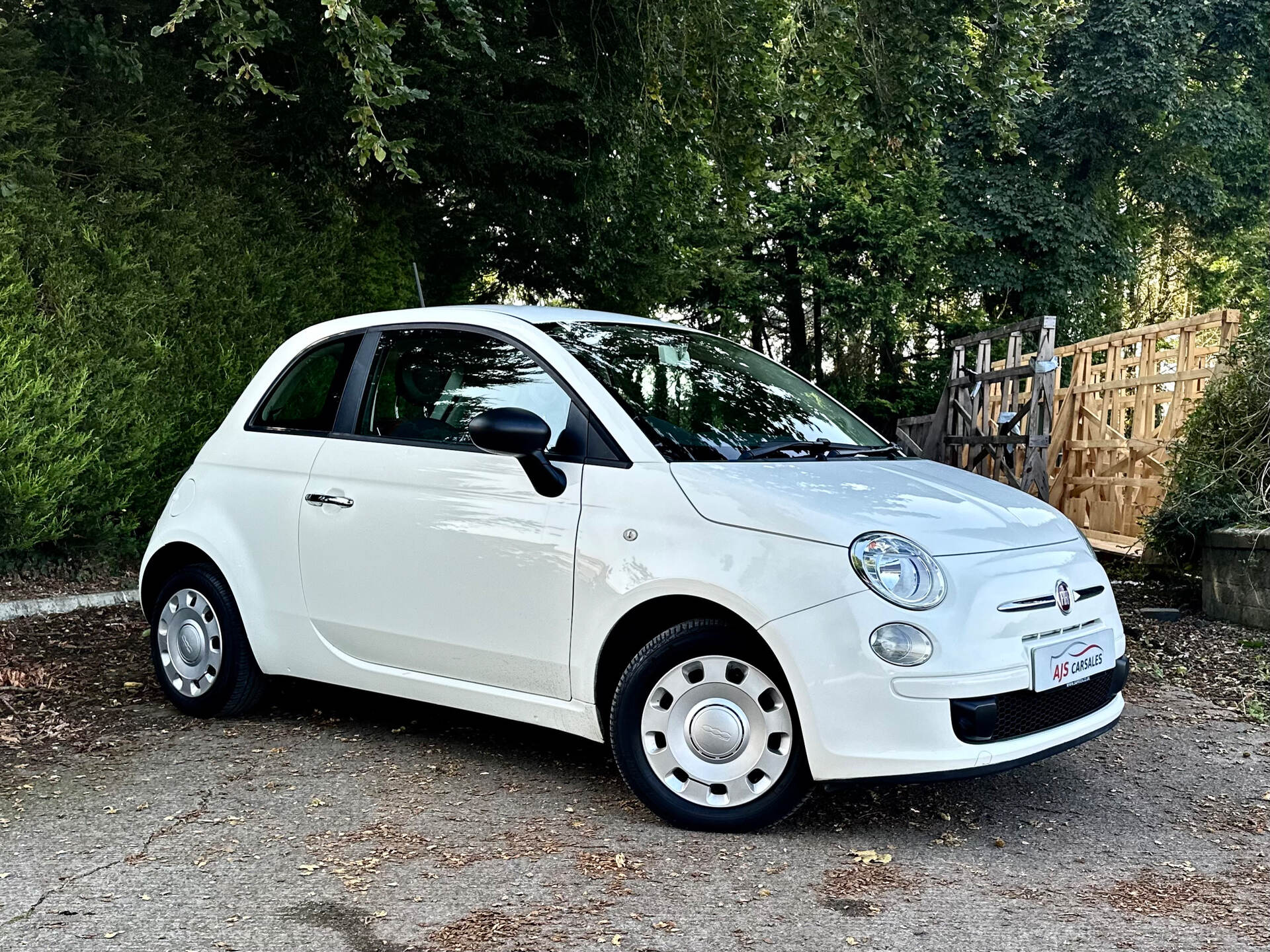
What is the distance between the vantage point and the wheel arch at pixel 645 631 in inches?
155

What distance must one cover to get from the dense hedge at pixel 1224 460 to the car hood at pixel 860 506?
167 inches

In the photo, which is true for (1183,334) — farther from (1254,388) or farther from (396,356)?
(396,356)

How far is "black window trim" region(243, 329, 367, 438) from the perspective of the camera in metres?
5.08

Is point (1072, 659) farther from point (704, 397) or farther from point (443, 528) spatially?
point (443, 528)

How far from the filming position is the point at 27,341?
7.82m

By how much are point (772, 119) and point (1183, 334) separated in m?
3.99

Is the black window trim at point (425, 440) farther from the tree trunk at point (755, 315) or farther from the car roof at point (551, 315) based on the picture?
the tree trunk at point (755, 315)

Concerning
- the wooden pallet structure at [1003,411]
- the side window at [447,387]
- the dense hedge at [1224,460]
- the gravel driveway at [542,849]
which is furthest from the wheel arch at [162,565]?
the wooden pallet structure at [1003,411]

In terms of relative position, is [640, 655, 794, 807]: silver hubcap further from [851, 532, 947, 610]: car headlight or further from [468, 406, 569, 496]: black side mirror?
[468, 406, 569, 496]: black side mirror

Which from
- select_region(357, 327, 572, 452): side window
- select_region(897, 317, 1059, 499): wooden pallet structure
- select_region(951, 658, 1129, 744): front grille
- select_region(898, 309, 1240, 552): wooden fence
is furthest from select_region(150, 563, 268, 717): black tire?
select_region(897, 317, 1059, 499): wooden pallet structure

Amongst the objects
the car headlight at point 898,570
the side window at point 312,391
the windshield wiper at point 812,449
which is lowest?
the car headlight at point 898,570

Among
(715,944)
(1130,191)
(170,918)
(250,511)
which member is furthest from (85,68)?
(1130,191)

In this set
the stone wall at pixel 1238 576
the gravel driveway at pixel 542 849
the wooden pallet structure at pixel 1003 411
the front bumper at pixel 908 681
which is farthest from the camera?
the wooden pallet structure at pixel 1003 411

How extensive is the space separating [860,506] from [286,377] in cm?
272
